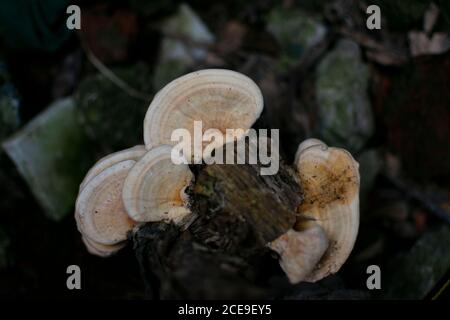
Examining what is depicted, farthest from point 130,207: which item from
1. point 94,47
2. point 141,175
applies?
point 94,47

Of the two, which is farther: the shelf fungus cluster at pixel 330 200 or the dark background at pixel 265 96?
the dark background at pixel 265 96

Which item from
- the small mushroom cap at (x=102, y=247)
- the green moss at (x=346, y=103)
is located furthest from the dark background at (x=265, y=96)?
the small mushroom cap at (x=102, y=247)

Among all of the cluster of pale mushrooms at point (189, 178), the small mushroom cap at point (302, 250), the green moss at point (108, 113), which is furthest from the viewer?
the green moss at point (108, 113)

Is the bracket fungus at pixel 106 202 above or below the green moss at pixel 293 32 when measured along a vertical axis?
below

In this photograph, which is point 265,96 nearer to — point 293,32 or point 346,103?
point 346,103

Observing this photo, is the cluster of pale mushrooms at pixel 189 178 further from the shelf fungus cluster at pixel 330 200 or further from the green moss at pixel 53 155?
the green moss at pixel 53 155

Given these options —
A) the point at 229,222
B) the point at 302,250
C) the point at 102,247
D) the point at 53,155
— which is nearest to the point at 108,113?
the point at 53,155
